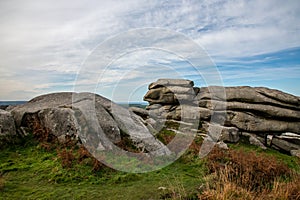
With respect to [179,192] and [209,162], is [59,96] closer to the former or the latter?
[209,162]

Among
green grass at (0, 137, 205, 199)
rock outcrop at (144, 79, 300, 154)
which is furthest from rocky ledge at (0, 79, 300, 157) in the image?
green grass at (0, 137, 205, 199)

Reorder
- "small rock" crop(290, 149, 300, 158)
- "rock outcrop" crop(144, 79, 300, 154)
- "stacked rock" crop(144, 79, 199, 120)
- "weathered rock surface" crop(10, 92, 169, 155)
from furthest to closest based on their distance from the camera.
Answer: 1. "stacked rock" crop(144, 79, 199, 120)
2. "rock outcrop" crop(144, 79, 300, 154)
3. "small rock" crop(290, 149, 300, 158)
4. "weathered rock surface" crop(10, 92, 169, 155)

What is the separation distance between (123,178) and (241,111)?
18.0 m

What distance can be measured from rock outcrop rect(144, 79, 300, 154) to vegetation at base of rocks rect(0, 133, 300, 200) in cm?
945

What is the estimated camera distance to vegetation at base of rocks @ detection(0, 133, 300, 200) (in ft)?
27.7

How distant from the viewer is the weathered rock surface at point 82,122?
1270 cm

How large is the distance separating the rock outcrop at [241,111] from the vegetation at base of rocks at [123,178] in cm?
945

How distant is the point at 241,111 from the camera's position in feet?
82.7

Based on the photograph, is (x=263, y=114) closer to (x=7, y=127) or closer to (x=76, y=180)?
(x=76, y=180)

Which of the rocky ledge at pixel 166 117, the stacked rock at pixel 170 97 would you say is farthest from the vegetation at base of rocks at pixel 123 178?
the stacked rock at pixel 170 97

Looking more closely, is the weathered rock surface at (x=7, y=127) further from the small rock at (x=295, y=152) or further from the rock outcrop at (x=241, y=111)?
the small rock at (x=295, y=152)

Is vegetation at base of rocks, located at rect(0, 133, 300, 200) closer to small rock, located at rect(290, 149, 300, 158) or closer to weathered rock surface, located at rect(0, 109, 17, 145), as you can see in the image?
weathered rock surface, located at rect(0, 109, 17, 145)

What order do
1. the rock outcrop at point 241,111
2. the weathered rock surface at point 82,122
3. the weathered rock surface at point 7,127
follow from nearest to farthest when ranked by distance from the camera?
the weathered rock surface at point 7,127
the weathered rock surface at point 82,122
the rock outcrop at point 241,111

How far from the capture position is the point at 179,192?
→ 827 cm
